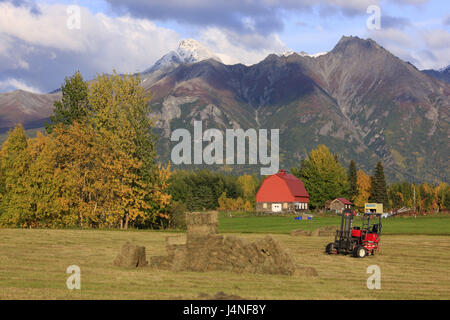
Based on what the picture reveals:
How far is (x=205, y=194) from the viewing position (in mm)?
146250

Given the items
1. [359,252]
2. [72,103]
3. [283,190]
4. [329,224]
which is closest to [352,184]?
[283,190]

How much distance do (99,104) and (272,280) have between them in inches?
1781

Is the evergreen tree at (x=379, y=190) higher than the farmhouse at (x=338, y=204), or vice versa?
the evergreen tree at (x=379, y=190)

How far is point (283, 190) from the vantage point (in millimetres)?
133750

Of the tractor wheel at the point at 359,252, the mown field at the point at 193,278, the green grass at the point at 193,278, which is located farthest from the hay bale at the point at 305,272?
the tractor wheel at the point at 359,252

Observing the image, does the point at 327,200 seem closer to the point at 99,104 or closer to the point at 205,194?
the point at 205,194

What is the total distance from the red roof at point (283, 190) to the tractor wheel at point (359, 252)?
99.5m

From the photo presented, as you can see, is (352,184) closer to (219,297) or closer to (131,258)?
(131,258)

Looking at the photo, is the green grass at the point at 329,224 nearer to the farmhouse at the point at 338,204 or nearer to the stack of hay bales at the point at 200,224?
the stack of hay bales at the point at 200,224

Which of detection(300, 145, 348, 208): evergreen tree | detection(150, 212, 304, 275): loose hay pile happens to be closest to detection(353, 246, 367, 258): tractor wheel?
detection(150, 212, 304, 275): loose hay pile

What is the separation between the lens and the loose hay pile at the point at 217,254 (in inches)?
894

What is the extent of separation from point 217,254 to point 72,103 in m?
46.8
